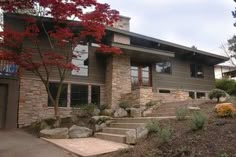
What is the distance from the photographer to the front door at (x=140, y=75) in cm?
1652

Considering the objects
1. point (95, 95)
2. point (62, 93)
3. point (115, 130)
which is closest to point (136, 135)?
point (115, 130)

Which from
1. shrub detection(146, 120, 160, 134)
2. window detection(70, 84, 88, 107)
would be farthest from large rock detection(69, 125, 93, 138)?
window detection(70, 84, 88, 107)

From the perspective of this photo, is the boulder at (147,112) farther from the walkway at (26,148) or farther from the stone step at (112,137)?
the walkway at (26,148)

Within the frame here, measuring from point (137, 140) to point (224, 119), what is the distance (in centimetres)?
254

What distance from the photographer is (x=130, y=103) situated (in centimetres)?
1422

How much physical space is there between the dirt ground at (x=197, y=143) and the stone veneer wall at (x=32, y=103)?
23.3ft

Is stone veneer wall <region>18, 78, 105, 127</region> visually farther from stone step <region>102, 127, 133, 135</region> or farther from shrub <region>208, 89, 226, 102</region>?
shrub <region>208, 89, 226, 102</region>

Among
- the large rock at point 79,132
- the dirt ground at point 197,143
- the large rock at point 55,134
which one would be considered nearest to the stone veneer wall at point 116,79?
the large rock at point 79,132

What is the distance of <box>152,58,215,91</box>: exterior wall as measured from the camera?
17.7m

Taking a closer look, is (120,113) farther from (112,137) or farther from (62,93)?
(62,93)

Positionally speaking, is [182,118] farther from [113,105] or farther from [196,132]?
[113,105]

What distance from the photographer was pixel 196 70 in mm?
20094

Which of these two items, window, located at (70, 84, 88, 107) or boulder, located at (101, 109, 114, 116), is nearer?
boulder, located at (101, 109, 114, 116)

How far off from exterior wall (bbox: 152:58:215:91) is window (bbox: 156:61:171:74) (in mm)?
280
